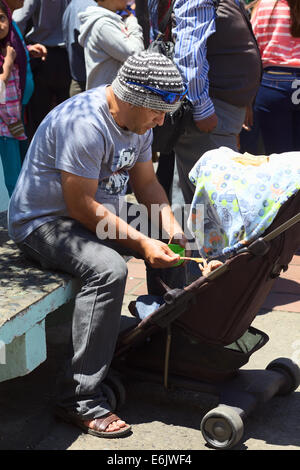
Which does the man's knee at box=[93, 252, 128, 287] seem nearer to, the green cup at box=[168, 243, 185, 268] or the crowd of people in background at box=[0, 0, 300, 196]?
the green cup at box=[168, 243, 185, 268]

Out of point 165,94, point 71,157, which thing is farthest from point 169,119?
point 71,157

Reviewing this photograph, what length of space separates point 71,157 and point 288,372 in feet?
4.86

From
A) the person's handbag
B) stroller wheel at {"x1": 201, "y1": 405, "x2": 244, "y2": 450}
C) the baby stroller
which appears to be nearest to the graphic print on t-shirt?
the baby stroller

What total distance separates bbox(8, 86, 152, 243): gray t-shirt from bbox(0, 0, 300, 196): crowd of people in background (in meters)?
0.98

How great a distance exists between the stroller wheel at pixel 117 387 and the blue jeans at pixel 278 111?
273 cm

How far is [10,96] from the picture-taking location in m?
5.67

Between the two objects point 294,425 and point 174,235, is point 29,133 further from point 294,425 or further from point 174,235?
point 294,425

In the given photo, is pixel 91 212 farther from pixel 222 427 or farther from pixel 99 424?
pixel 222 427

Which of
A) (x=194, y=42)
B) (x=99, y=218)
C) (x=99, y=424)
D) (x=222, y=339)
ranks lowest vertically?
(x=99, y=424)

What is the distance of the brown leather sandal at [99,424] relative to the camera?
341 centimetres

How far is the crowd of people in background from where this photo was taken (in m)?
4.53

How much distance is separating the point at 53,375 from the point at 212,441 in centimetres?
104

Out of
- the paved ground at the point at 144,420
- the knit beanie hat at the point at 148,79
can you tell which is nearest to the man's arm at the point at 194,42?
the knit beanie hat at the point at 148,79
